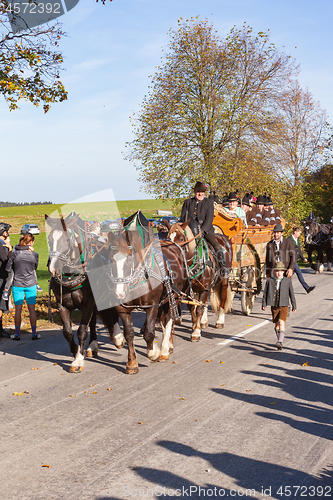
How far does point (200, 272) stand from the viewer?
30.0ft

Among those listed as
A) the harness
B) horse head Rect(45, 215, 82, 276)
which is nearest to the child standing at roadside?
the harness

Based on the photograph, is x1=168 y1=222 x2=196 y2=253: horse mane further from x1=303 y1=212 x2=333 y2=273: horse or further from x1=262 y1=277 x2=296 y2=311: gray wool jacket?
x1=303 y1=212 x2=333 y2=273: horse

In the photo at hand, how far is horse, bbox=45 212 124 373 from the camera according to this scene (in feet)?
22.0

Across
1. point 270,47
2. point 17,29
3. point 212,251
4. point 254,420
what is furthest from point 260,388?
point 270,47

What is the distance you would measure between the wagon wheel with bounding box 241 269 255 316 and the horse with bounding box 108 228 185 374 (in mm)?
3556

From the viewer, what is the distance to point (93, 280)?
7.05 metres

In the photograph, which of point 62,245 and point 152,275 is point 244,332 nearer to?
point 152,275

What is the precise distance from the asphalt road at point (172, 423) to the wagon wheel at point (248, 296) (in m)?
2.52

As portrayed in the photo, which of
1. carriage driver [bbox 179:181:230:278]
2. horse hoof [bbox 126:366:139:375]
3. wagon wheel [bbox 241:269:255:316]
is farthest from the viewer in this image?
wagon wheel [bbox 241:269:255:316]

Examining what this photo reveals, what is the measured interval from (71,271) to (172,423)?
9.15 feet

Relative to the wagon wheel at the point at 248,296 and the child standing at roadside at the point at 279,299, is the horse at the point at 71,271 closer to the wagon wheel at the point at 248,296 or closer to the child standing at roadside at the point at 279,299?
the child standing at roadside at the point at 279,299

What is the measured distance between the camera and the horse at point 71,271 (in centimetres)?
671

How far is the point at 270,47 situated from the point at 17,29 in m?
15.1

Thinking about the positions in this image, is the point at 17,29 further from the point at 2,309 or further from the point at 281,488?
the point at 281,488
